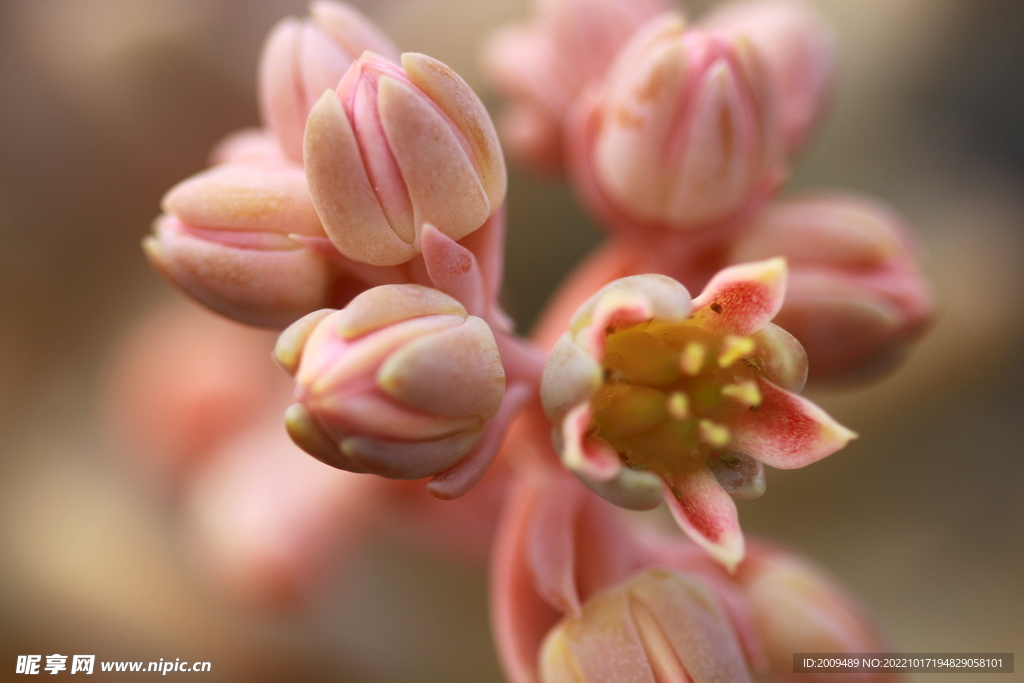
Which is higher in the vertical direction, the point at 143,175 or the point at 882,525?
the point at 143,175

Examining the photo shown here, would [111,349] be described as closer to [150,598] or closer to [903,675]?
[150,598]

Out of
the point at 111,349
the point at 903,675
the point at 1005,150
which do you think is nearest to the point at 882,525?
the point at 903,675

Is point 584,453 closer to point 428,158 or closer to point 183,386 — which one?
point 428,158

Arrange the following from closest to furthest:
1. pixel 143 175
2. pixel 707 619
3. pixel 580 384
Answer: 1. pixel 580 384
2. pixel 707 619
3. pixel 143 175

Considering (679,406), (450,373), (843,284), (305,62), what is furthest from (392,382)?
(843,284)

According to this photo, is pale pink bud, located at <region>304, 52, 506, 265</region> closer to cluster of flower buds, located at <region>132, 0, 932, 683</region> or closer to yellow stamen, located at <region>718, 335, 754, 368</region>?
cluster of flower buds, located at <region>132, 0, 932, 683</region>

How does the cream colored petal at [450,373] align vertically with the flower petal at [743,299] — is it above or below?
below

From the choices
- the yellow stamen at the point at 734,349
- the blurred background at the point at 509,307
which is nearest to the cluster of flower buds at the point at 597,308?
the yellow stamen at the point at 734,349

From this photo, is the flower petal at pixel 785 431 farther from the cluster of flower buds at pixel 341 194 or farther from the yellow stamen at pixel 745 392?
the cluster of flower buds at pixel 341 194
